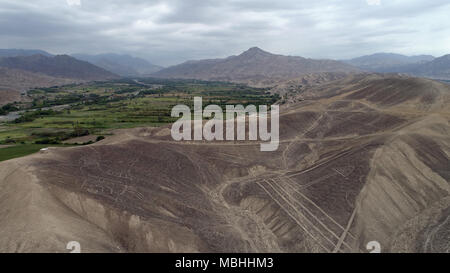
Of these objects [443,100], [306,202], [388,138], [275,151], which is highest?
[443,100]

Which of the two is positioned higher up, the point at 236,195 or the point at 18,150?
the point at 18,150

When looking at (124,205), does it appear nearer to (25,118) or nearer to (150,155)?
(150,155)

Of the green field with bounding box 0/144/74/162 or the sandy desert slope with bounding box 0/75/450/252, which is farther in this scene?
the green field with bounding box 0/144/74/162

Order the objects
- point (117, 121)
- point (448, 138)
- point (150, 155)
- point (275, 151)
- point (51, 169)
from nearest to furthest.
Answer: point (51, 169) → point (150, 155) → point (448, 138) → point (275, 151) → point (117, 121)

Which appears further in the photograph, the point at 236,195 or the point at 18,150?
the point at 18,150

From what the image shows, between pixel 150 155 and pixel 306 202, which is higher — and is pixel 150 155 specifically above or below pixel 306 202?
above

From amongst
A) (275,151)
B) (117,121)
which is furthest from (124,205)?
(117,121)

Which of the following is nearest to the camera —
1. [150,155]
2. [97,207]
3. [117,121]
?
[97,207]

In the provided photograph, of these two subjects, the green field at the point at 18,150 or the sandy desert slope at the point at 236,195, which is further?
the green field at the point at 18,150
